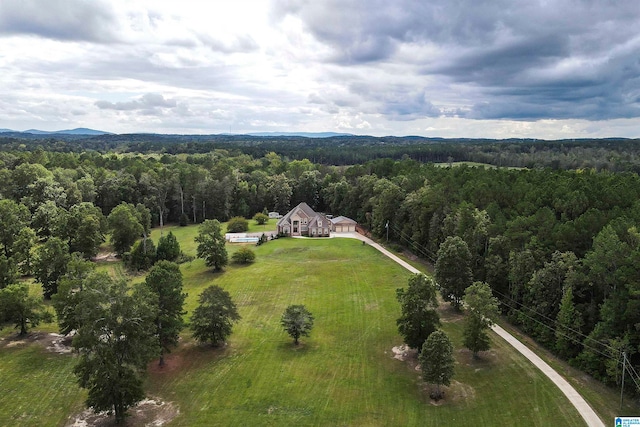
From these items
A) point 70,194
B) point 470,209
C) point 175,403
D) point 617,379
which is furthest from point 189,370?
point 70,194

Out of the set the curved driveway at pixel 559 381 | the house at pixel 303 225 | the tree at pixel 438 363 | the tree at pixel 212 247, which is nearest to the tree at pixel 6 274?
the tree at pixel 212 247

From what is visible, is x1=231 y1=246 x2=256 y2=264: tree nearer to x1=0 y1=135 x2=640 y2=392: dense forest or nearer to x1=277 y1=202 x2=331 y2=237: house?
x1=277 y1=202 x2=331 y2=237: house

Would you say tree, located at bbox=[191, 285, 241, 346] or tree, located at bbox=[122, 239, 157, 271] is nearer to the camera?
tree, located at bbox=[191, 285, 241, 346]

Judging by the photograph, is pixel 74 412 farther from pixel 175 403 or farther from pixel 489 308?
pixel 489 308

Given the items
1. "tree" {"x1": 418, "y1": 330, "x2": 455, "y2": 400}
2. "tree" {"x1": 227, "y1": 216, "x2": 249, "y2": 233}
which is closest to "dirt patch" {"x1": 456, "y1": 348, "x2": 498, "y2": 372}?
"tree" {"x1": 418, "y1": 330, "x2": 455, "y2": 400}

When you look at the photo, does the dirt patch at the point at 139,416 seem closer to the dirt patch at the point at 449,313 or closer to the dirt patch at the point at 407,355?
the dirt patch at the point at 407,355

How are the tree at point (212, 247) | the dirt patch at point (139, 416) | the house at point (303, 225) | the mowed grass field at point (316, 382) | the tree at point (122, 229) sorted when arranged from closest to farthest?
1. the dirt patch at point (139, 416)
2. the mowed grass field at point (316, 382)
3. the tree at point (212, 247)
4. the tree at point (122, 229)
5. the house at point (303, 225)

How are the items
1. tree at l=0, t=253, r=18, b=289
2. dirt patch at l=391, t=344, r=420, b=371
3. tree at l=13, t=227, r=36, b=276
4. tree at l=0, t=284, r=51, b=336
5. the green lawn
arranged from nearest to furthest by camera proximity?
the green lawn < dirt patch at l=391, t=344, r=420, b=371 < tree at l=0, t=284, r=51, b=336 < tree at l=0, t=253, r=18, b=289 < tree at l=13, t=227, r=36, b=276

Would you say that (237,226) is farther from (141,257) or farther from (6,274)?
(6,274)
